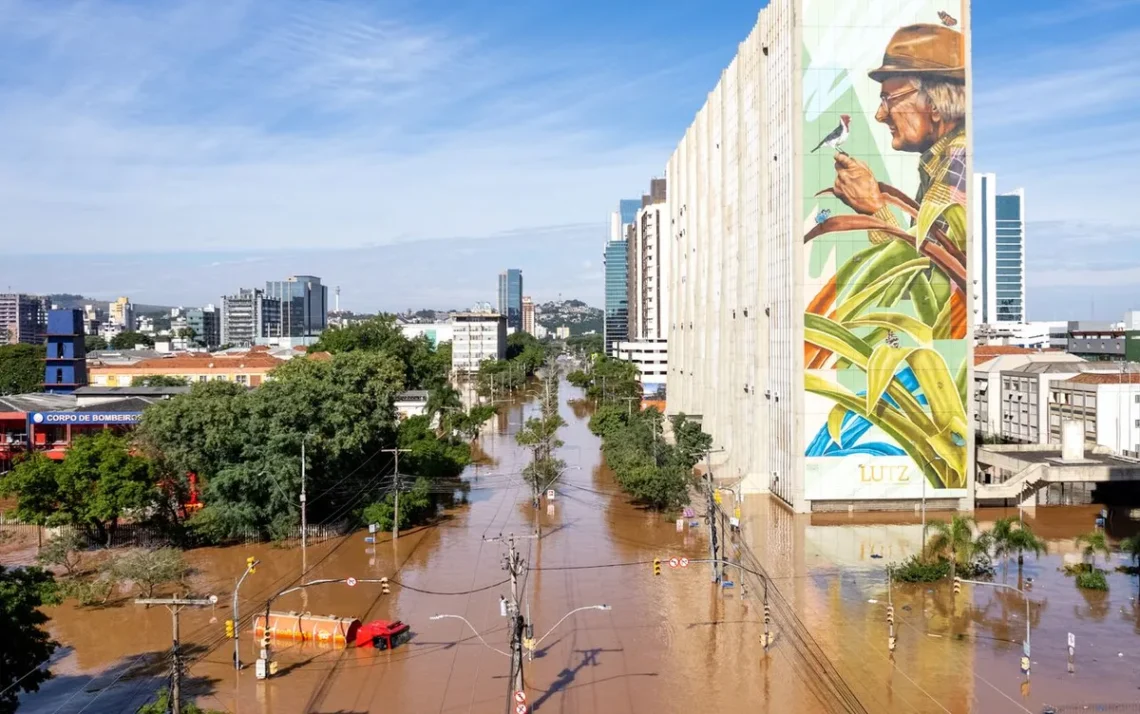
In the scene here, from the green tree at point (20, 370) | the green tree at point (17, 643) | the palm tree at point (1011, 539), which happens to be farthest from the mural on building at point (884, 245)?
the green tree at point (20, 370)

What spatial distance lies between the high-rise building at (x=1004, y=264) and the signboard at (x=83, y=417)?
166 m

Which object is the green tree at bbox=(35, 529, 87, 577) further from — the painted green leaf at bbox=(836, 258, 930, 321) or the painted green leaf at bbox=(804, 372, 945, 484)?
the painted green leaf at bbox=(836, 258, 930, 321)

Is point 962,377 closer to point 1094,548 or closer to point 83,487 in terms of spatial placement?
point 1094,548

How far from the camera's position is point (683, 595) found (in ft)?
116

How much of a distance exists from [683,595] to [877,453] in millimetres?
19119

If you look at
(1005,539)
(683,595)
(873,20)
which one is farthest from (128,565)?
(873,20)

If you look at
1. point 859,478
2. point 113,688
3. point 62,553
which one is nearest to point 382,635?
point 113,688

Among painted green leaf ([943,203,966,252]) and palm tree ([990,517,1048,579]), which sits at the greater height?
painted green leaf ([943,203,966,252])

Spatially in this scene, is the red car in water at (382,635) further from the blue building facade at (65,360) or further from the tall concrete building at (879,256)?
the blue building facade at (65,360)

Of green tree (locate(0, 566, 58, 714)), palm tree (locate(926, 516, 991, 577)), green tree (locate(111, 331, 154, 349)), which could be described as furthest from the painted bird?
green tree (locate(111, 331, 154, 349))

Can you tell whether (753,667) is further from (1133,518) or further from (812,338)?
(1133,518)

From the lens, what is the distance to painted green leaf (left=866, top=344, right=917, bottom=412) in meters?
50.0

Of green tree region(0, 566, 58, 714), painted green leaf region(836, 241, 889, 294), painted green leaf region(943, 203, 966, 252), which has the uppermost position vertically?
painted green leaf region(943, 203, 966, 252)

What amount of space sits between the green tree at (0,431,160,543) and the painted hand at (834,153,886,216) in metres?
34.9
